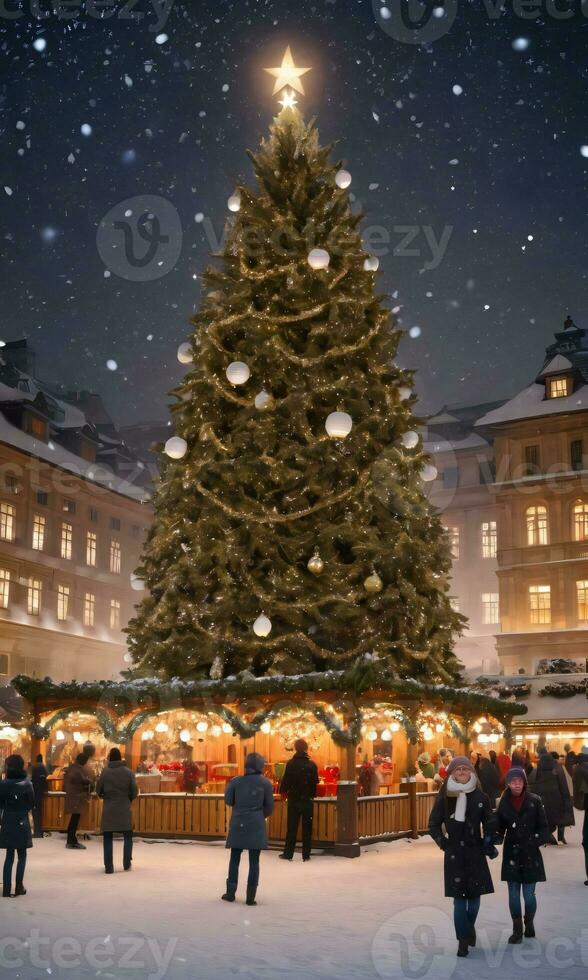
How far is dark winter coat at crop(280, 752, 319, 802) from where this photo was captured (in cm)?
1658

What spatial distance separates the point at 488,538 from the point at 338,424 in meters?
35.9

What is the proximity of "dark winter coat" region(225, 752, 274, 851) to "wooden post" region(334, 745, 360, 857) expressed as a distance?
5.65m

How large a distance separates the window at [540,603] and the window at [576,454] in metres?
5.20

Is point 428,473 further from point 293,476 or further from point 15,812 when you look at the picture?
point 15,812

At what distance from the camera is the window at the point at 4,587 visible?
4262 centimetres

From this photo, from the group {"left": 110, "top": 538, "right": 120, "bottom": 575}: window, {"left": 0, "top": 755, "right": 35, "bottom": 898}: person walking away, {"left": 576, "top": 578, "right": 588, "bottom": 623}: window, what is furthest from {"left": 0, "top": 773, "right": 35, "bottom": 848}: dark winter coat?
{"left": 110, "top": 538, "right": 120, "bottom": 575}: window

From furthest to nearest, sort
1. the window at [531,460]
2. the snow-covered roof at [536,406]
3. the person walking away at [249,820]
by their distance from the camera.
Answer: the window at [531,460] < the snow-covered roof at [536,406] < the person walking away at [249,820]

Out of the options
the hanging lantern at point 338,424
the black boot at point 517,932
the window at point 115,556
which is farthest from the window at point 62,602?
the black boot at point 517,932

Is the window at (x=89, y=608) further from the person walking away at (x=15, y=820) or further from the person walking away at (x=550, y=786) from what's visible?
the person walking away at (x=15, y=820)

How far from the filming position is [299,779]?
54.4 feet

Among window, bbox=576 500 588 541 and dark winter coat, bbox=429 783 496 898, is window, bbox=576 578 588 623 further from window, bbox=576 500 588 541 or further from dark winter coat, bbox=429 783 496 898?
dark winter coat, bbox=429 783 496 898

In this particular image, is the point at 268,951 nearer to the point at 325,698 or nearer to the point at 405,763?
the point at 325,698

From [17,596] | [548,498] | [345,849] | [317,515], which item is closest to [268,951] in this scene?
[345,849]

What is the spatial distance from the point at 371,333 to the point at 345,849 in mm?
9667
